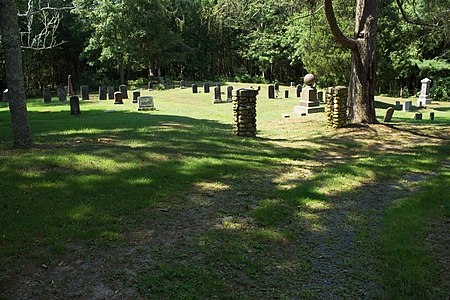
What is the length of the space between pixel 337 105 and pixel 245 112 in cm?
326

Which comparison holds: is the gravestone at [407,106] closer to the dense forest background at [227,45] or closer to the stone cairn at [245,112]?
the dense forest background at [227,45]

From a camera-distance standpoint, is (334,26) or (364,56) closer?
(334,26)

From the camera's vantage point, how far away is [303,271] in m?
4.06

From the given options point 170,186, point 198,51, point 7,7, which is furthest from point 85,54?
point 170,186

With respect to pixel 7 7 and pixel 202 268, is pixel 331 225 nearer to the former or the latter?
pixel 202 268

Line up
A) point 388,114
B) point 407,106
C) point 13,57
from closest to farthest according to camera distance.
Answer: point 13,57, point 388,114, point 407,106

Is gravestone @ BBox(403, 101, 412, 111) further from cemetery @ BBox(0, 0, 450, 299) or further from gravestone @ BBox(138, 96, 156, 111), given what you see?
gravestone @ BBox(138, 96, 156, 111)

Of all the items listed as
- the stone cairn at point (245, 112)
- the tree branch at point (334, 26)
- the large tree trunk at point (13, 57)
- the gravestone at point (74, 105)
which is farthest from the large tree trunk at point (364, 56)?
the gravestone at point (74, 105)

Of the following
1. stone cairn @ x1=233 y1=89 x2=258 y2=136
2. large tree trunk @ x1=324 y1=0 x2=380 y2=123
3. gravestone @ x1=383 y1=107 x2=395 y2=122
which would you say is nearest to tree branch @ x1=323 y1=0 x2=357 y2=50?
large tree trunk @ x1=324 y1=0 x2=380 y2=123

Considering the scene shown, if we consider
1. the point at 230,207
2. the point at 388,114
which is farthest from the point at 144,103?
the point at 230,207

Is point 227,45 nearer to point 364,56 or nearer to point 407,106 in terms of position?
point 407,106

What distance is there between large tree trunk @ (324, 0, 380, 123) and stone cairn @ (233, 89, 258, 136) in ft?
11.7

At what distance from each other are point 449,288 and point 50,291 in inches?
146

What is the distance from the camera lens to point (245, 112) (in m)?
11.0
